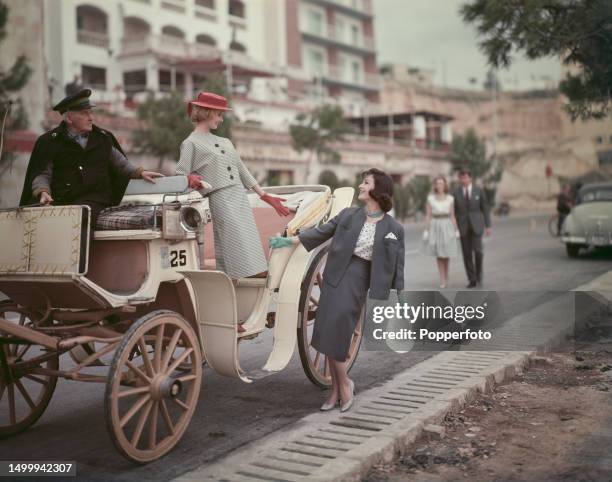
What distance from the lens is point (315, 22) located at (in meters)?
60.5

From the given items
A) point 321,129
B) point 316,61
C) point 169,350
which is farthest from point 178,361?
point 316,61

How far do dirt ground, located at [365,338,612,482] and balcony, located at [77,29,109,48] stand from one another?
34110 mm

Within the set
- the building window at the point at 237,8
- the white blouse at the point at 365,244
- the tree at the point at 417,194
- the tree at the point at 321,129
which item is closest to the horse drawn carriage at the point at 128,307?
the white blouse at the point at 365,244

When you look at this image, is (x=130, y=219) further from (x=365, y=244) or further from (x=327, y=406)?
(x=327, y=406)

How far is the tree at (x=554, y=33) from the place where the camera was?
8.34m

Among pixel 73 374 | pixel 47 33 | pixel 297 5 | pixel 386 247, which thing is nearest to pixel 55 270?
pixel 73 374

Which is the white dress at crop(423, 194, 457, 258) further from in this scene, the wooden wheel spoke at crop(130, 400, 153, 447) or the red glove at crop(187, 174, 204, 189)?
the wooden wheel spoke at crop(130, 400, 153, 447)

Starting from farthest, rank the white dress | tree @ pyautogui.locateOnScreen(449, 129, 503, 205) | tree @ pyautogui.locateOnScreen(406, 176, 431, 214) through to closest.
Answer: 1. tree @ pyautogui.locateOnScreen(449, 129, 503, 205)
2. tree @ pyautogui.locateOnScreen(406, 176, 431, 214)
3. the white dress

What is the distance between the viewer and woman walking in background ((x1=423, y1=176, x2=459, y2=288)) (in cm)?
1125

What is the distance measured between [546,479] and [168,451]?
83.8 inches

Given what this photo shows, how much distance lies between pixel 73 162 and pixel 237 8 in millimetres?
47037

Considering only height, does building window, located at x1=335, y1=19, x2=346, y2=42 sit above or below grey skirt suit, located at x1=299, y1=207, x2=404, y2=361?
above

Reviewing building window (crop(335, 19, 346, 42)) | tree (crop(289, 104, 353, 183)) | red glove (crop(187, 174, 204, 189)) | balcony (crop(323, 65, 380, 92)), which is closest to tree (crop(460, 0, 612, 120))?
red glove (crop(187, 174, 204, 189))

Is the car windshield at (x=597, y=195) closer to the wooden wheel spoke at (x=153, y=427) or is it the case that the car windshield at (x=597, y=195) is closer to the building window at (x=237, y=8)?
the wooden wheel spoke at (x=153, y=427)
